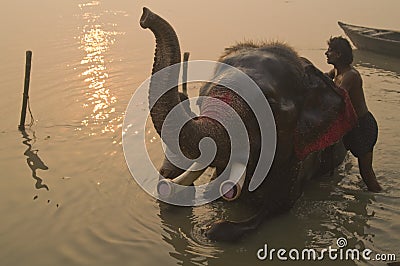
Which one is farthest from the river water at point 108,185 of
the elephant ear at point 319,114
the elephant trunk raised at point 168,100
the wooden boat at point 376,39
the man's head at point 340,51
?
the man's head at point 340,51

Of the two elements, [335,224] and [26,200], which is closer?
[335,224]

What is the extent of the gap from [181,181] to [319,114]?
5.28 feet

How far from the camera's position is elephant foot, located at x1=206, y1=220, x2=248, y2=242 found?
16.9 ft

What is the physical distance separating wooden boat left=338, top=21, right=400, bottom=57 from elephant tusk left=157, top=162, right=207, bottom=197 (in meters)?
9.70

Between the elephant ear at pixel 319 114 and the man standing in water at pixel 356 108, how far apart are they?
0.37m

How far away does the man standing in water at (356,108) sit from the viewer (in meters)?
5.71

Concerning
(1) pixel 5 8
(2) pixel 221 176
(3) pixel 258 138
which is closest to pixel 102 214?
(2) pixel 221 176

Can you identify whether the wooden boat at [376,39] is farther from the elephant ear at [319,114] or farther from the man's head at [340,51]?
the elephant ear at [319,114]

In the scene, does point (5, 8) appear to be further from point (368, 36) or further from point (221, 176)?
point (221, 176)

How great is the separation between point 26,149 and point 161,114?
4238 mm

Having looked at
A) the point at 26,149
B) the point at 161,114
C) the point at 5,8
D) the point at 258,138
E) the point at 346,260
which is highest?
the point at 5,8

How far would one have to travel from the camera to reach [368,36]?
13867 mm

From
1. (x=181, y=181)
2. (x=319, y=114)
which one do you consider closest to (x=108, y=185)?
(x=181, y=181)

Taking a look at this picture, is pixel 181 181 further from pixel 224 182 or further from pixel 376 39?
pixel 376 39
